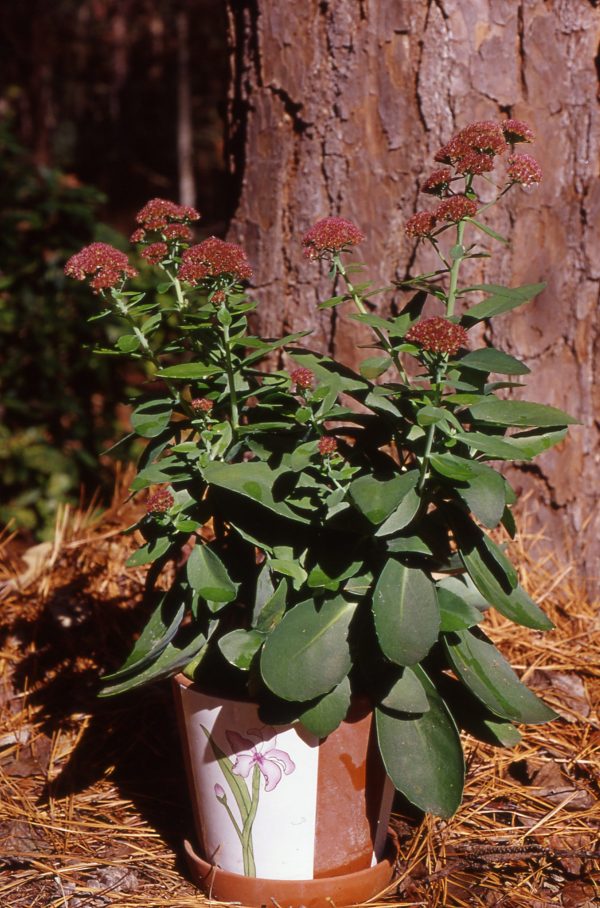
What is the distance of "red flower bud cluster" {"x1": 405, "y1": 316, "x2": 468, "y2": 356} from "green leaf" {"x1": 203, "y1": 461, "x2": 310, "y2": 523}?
277mm

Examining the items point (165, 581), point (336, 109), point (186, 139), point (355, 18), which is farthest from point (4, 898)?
point (186, 139)

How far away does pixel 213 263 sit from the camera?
124 cm

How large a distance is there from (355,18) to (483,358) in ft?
3.67

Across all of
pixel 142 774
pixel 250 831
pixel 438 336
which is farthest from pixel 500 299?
pixel 142 774

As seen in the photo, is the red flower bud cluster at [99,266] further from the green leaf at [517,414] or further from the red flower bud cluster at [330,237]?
the green leaf at [517,414]

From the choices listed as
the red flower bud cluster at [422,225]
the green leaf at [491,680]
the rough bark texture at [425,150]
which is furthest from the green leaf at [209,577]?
the rough bark texture at [425,150]

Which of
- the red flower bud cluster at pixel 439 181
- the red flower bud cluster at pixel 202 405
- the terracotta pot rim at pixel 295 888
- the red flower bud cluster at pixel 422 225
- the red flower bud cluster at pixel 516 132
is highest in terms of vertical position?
the red flower bud cluster at pixel 516 132

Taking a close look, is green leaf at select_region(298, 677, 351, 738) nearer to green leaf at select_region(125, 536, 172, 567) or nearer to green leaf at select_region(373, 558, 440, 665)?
green leaf at select_region(373, 558, 440, 665)

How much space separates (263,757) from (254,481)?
43 cm

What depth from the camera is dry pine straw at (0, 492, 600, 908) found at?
1.46 m

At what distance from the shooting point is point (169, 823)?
5.53 feet

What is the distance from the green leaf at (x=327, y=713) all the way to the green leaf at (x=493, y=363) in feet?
1.63

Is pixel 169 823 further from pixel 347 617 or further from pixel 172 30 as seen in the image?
pixel 172 30

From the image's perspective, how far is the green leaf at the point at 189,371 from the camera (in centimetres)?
129
